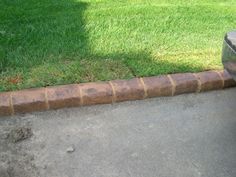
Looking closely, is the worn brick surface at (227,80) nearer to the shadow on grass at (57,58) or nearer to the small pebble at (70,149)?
the shadow on grass at (57,58)

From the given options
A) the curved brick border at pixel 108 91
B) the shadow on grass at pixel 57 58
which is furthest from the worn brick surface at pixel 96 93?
the shadow on grass at pixel 57 58

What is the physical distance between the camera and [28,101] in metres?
3.46

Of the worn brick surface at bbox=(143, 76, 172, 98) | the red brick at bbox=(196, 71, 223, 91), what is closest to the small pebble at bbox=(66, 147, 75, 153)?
the worn brick surface at bbox=(143, 76, 172, 98)

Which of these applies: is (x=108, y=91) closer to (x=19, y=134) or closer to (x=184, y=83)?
(x=184, y=83)

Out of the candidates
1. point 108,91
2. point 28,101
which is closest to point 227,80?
point 108,91

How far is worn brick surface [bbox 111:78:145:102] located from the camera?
3648 mm

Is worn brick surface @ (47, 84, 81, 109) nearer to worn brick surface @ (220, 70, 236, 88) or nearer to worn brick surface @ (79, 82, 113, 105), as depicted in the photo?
worn brick surface @ (79, 82, 113, 105)

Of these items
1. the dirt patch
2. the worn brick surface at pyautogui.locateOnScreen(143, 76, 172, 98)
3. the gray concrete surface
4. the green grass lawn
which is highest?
the green grass lawn

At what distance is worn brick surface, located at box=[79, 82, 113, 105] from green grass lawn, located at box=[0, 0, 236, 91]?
14 cm

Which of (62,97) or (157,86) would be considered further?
(157,86)

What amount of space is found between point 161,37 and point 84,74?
3.86 feet

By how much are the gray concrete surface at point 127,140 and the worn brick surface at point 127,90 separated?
2.6 inches

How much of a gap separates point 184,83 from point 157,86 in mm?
258

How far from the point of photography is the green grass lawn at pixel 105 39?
12.7 feet
